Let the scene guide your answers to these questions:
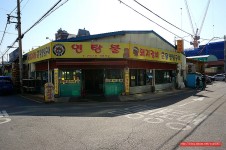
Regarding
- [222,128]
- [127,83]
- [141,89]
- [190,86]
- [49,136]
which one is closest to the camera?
[49,136]

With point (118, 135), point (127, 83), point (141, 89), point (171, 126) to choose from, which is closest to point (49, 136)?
point (118, 135)

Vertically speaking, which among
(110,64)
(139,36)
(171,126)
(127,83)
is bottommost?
(171,126)

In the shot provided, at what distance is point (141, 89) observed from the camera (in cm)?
2400

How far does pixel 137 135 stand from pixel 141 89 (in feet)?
52.2

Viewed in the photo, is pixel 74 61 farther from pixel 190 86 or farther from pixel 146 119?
pixel 190 86

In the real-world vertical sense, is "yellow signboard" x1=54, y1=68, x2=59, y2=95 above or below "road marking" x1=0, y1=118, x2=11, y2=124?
above

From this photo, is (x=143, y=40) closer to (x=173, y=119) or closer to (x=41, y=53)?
(x=41, y=53)

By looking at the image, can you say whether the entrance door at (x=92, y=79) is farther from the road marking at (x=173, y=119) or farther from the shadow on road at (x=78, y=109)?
the road marking at (x=173, y=119)

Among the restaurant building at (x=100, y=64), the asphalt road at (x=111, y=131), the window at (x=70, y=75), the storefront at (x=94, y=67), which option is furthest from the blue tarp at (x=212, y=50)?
the asphalt road at (x=111, y=131)

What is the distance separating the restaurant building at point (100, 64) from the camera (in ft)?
65.1

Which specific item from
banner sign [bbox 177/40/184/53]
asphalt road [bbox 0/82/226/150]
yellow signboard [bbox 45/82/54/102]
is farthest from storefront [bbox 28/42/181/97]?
asphalt road [bbox 0/82/226/150]

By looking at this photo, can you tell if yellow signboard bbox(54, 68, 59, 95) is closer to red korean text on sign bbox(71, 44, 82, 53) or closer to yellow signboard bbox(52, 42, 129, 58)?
yellow signboard bbox(52, 42, 129, 58)

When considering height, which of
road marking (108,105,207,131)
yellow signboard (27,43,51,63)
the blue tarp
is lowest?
road marking (108,105,207,131)

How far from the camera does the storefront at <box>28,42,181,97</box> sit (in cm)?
1978
